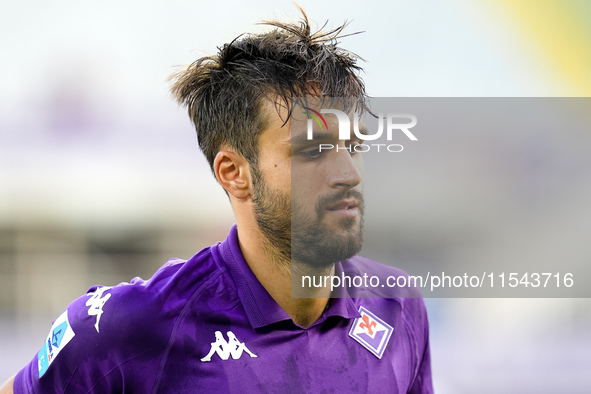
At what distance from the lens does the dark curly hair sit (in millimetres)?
1921

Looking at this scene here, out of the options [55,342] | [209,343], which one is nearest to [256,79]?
[209,343]

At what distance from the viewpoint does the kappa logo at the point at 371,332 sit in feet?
6.12

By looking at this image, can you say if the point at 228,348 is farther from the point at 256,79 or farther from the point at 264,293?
Result: the point at 256,79

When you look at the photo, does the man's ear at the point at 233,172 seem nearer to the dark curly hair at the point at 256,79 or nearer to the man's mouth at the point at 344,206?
the dark curly hair at the point at 256,79

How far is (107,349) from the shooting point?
1673mm

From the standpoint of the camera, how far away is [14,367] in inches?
299

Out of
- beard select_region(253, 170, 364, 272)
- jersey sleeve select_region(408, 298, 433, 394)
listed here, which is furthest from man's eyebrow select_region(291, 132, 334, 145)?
jersey sleeve select_region(408, 298, 433, 394)

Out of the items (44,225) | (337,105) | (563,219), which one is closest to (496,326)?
(563,219)

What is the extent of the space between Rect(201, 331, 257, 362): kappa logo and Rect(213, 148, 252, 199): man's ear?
1.40 feet

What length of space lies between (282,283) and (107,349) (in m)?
0.52

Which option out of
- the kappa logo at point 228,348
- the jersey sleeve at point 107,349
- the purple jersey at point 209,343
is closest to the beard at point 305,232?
the purple jersey at point 209,343

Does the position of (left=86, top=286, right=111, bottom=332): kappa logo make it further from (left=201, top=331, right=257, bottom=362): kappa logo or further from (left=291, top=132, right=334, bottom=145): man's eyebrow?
(left=291, top=132, right=334, bottom=145): man's eyebrow

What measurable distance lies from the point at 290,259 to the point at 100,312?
1.81ft

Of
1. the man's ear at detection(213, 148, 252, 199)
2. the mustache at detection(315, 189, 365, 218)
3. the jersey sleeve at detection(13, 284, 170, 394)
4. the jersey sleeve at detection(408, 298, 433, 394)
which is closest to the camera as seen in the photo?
the jersey sleeve at detection(13, 284, 170, 394)
